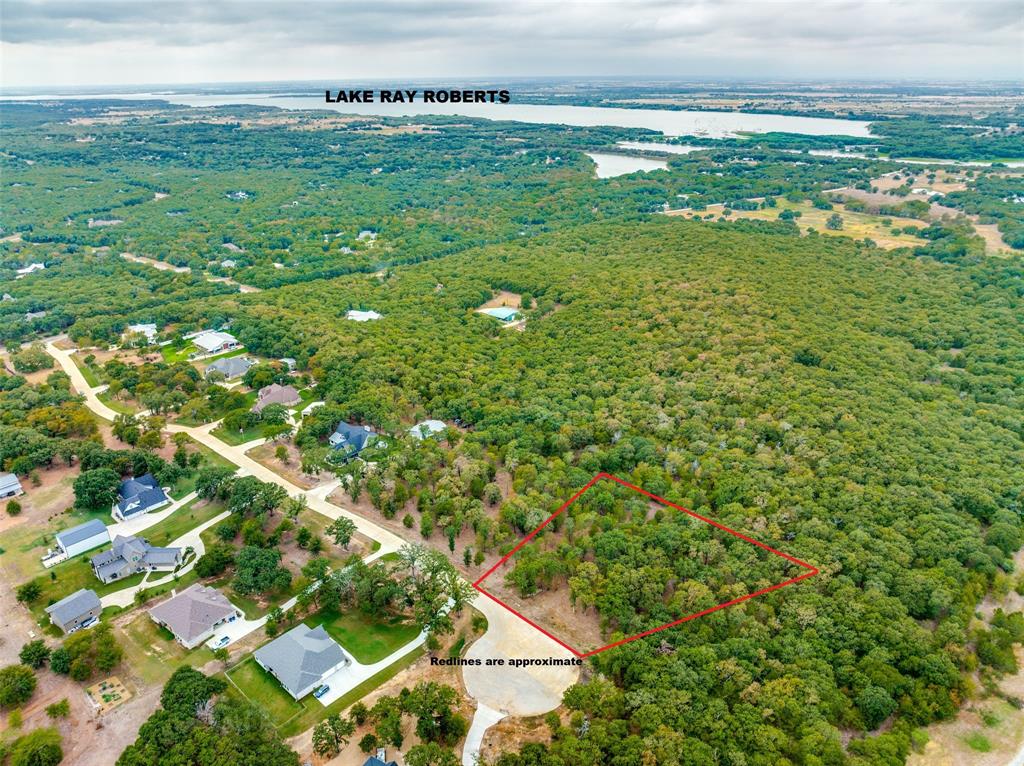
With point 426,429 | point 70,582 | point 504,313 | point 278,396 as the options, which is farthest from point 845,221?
point 70,582

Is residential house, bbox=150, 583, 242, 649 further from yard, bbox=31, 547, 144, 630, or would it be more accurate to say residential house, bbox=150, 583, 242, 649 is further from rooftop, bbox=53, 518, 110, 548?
rooftop, bbox=53, 518, 110, 548

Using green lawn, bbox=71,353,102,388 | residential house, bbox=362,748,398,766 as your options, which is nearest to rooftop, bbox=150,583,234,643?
residential house, bbox=362,748,398,766

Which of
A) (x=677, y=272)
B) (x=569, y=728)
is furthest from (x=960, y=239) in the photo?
(x=569, y=728)

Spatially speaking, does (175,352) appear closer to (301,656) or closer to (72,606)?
(72,606)

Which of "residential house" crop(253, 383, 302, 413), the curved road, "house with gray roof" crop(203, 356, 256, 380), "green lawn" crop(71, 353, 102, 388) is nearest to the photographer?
the curved road

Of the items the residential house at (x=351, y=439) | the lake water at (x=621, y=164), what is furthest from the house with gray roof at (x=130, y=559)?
the lake water at (x=621, y=164)
